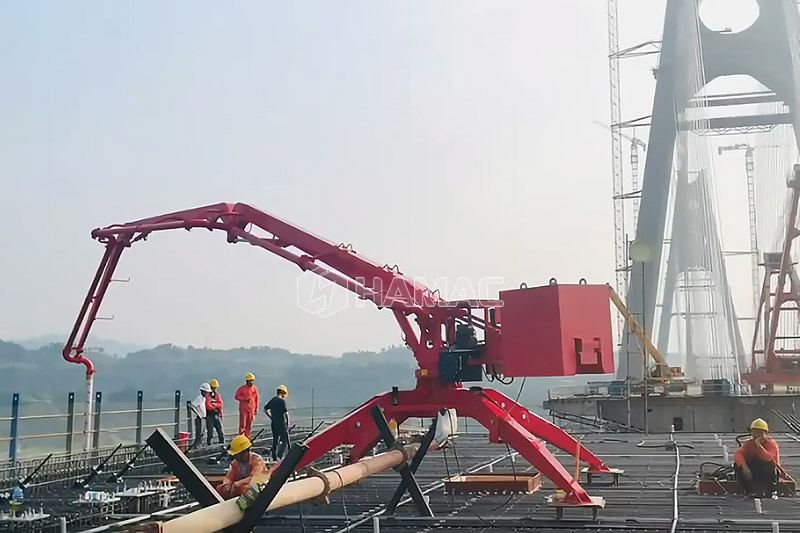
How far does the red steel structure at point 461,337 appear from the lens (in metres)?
9.75

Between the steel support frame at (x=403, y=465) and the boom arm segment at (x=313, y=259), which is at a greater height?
the boom arm segment at (x=313, y=259)

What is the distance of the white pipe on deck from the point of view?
4.95m

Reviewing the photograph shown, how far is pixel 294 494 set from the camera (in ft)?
20.2

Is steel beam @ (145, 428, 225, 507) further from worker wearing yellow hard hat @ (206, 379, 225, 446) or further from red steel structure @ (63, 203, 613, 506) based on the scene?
worker wearing yellow hard hat @ (206, 379, 225, 446)

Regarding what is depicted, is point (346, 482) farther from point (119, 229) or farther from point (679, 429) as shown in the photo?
point (679, 429)

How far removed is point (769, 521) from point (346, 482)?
3986 mm

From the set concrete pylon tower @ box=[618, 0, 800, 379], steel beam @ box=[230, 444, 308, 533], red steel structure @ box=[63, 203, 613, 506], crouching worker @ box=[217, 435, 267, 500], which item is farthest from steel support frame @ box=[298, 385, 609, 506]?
concrete pylon tower @ box=[618, 0, 800, 379]

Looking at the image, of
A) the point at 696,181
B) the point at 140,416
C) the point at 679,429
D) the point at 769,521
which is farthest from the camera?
the point at 696,181

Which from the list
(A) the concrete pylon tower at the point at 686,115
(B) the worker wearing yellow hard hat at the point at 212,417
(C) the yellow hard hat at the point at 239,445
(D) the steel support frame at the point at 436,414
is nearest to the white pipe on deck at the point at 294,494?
(C) the yellow hard hat at the point at 239,445

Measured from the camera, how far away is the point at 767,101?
147ft

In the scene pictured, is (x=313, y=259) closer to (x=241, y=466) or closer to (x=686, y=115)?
(x=241, y=466)

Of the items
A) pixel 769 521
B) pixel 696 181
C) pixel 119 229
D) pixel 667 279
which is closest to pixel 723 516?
pixel 769 521

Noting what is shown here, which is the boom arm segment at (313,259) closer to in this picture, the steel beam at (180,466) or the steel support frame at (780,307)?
the steel beam at (180,466)

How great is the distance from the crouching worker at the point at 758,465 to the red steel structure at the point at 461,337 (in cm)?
189
